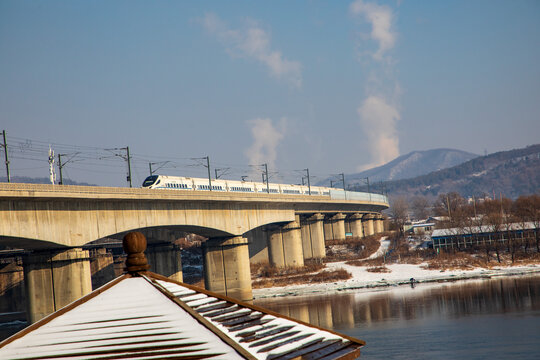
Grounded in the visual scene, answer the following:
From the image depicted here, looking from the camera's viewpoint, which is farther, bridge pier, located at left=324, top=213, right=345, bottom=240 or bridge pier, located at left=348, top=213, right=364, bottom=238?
bridge pier, located at left=348, top=213, right=364, bottom=238

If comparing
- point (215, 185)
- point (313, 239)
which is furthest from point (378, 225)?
point (215, 185)

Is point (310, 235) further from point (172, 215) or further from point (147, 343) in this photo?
point (147, 343)

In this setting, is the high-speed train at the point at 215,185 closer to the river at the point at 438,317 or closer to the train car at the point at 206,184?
the train car at the point at 206,184

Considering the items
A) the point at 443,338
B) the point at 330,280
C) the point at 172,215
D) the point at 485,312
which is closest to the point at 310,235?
the point at 330,280

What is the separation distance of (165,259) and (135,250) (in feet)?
182

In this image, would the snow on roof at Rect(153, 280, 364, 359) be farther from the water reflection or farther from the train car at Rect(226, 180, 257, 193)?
the train car at Rect(226, 180, 257, 193)

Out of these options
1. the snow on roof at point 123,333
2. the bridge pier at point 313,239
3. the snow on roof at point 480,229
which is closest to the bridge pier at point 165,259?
the bridge pier at point 313,239

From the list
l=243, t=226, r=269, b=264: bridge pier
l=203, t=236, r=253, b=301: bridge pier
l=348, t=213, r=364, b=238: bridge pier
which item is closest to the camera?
l=203, t=236, r=253, b=301: bridge pier

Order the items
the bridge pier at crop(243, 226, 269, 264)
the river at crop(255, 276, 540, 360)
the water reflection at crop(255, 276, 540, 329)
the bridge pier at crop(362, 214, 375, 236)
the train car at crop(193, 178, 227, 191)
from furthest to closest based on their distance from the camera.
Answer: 1. the bridge pier at crop(362, 214, 375, 236)
2. the bridge pier at crop(243, 226, 269, 264)
3. the train car at crop(193, 178, 227, 191)
4. the water reflection at crop(255, 276, 540, 329)
5. the river at crop(255, 276, 540, 360)

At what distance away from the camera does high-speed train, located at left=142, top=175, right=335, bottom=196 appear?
2665 inches

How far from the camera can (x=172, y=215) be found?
53.2 meters

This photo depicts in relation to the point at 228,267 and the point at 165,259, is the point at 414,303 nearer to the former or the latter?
the point at 228,267

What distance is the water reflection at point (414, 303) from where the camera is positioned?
4181cm

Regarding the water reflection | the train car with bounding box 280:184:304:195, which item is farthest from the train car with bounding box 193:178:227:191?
the water reflection
